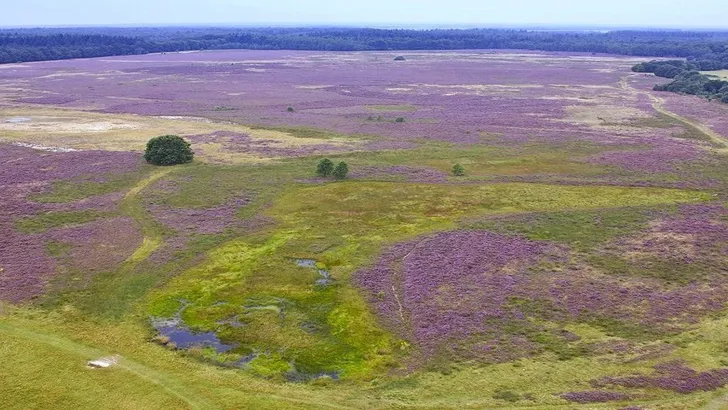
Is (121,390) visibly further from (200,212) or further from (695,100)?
(695,100)

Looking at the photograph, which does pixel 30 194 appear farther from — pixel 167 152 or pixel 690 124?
pixel 690 124

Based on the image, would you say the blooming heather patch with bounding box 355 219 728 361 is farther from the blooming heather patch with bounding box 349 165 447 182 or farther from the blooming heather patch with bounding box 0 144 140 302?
the blooming heather patch with bounding box 0 144 140 302

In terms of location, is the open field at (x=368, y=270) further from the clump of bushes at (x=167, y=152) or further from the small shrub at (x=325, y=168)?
the clump of bushes at (x=167, y=152)

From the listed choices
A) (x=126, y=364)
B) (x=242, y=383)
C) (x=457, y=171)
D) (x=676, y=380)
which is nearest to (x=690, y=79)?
(x=457, y=171)

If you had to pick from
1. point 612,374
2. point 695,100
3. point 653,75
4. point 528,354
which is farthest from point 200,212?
point 653,75

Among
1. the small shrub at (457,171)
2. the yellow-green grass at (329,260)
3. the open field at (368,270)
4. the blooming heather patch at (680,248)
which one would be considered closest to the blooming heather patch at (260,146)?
the open field at (368,270)

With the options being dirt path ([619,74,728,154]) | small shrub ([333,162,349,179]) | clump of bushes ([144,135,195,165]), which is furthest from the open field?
small shrub ([333,162,349,179])

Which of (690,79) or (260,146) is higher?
(690,79)
